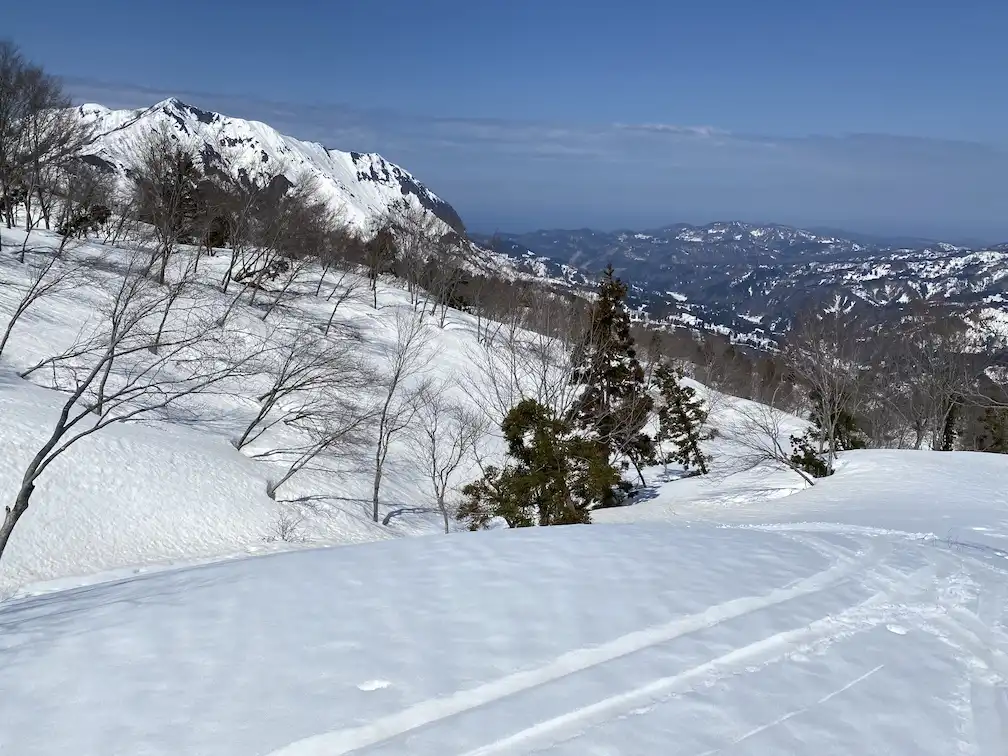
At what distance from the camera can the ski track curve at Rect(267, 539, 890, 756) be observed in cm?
449

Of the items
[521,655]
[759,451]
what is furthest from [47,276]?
[521,655]

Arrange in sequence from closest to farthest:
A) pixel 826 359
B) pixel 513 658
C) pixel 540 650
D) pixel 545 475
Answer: pixel 513 658
pixel 540 650
pixel 545 475
pixel 826 359

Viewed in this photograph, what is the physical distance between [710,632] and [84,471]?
1944 centimetres

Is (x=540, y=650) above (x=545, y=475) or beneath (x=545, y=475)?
above

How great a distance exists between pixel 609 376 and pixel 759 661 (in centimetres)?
2072

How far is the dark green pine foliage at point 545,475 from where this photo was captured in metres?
17.5

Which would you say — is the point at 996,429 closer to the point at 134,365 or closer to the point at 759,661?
the point at 759,661

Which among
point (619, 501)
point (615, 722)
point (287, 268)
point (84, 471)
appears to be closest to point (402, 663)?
point (615, 722)

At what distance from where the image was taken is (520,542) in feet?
29.0

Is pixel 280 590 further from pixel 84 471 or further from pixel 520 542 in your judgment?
pixel 84 471

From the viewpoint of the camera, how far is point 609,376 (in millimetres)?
26109

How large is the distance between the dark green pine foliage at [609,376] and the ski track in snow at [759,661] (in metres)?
16.7

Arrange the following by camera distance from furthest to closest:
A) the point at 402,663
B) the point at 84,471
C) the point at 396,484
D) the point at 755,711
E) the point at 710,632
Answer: the point at 396,484 < the point at 84,471 < the point at 710,632 < the point at 402,663 < the point at 755,711

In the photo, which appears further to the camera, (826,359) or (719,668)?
(826,359)
